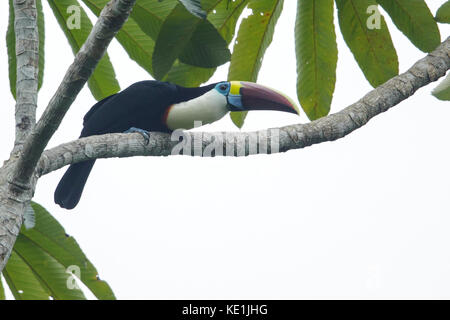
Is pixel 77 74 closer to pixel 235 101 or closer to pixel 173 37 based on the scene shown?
pixel 173 37

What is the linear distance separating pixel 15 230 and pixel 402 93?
7.61 feet

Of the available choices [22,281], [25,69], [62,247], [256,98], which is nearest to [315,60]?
[256,98]

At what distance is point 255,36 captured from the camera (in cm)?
472

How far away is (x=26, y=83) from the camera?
370 cm

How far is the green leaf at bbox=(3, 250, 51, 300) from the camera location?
4414 millimetres

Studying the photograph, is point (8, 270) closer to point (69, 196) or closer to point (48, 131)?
point (69, 196)

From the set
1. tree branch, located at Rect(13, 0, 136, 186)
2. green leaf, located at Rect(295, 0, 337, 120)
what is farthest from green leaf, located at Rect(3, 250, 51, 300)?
green leaf, located at Rect(295, 0, 337, 120)

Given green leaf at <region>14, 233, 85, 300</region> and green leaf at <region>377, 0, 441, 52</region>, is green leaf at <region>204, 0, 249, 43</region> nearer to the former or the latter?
green leaf at <region>377, 0, 441, 52</region>

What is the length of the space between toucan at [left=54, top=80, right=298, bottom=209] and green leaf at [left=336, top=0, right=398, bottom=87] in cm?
57

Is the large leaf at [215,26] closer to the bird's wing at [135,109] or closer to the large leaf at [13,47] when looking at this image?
the bird's wing at [135,109]

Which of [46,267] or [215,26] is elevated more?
[215,26]

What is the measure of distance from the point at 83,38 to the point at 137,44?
1.18 feet
